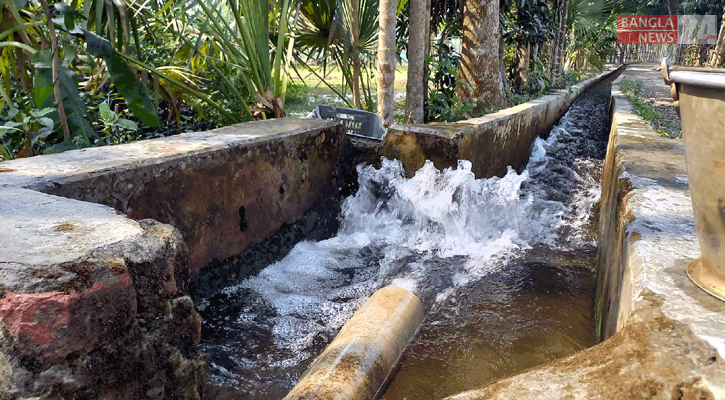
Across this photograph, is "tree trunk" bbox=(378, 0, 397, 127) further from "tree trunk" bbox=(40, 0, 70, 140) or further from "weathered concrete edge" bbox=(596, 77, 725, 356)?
"tree trunk" bbox=(40, 0, 70, 140)

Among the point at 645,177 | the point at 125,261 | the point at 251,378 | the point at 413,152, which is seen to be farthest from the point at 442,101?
the point at 125,261

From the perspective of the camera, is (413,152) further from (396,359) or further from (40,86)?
(40,86)

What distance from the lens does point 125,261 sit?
1.37m

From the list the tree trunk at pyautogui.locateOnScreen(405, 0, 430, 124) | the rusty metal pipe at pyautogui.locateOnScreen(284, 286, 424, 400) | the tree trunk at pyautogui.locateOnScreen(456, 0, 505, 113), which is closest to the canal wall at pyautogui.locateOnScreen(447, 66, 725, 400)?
the rusty metal pipe at pyautogui.locateOnScreen(284, 286, 424, 400)

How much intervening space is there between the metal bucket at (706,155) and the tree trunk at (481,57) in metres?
4.70

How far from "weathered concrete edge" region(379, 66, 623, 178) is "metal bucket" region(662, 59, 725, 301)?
232 cm

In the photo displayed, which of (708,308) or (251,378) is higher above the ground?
(708,308)

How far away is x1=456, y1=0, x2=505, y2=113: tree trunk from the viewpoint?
616 cm

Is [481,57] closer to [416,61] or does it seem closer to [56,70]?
[416,61]

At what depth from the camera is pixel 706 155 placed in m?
1.38

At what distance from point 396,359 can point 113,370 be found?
43.9 inches

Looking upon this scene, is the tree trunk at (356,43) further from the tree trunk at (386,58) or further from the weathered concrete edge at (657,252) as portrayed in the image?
the weathered concrete edge at (657,252)

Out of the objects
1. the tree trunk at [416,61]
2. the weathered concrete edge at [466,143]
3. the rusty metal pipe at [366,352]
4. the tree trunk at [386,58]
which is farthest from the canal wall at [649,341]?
the tree trunk at [416,61]

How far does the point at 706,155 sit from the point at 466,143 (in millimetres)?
2600
